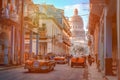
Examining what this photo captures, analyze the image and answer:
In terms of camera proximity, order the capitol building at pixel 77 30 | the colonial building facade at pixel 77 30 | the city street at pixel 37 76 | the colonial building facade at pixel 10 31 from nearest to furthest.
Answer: the city street at pixel 37 76 → the colonial building facade at pixel 10 31 → the colonial building facade at pixel 77 30 → the capitol building at pixel 77 30

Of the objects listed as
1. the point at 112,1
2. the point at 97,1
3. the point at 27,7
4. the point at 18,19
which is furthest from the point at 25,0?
the point at 112,1

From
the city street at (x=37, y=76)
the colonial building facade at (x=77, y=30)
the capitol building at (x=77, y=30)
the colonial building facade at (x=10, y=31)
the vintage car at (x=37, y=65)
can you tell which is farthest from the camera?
the capitol building at (x=77, y=30)

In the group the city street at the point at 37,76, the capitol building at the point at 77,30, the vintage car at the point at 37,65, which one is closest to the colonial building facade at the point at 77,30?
the capitol building at the point at 77,30

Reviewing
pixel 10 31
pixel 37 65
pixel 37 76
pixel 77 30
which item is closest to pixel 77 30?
pixel 77 30

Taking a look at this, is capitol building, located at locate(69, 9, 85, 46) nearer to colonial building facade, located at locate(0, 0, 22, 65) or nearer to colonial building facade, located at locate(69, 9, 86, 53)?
colonial building facade, located at locate(69, 9, 86, 53)

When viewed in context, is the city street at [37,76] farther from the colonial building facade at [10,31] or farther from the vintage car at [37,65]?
the colonial building facade at [10,31]

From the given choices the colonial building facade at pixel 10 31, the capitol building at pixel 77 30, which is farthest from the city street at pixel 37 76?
the capitol building at pixel 77 30

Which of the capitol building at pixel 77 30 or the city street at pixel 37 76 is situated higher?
the capitol building at pixel 77 30

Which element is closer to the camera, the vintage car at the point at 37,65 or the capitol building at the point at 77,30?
the vintage car at the point at 37,65

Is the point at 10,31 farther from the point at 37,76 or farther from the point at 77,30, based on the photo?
the point at 77,30

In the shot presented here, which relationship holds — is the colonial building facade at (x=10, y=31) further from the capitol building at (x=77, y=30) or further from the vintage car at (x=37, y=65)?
the capitol building at (x=77, y=30)

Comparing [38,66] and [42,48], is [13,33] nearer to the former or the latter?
[38,66]

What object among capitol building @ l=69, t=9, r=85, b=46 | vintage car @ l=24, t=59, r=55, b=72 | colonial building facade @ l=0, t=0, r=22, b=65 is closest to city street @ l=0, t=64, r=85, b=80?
vintage car @ l=24, t=59, r=55, b=72

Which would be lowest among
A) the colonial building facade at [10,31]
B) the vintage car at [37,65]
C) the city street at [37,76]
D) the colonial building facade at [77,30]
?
the city street at [37,76]
